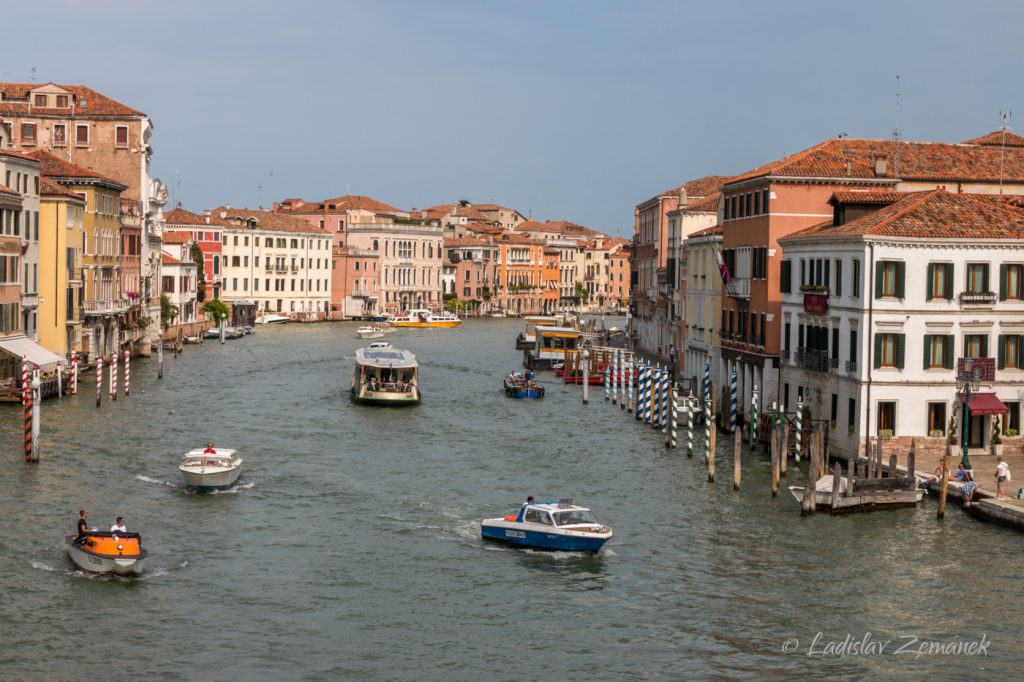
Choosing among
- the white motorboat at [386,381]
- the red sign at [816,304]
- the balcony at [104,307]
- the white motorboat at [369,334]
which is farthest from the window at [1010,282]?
the white motorboat at [369,334]

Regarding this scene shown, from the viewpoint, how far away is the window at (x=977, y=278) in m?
36.7

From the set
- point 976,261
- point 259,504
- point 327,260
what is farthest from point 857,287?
point 327,260

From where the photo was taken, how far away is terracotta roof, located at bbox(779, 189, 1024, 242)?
36.5 meters

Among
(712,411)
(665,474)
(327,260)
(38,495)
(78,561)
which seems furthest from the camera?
(327,260)

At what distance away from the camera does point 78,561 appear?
27250 mm

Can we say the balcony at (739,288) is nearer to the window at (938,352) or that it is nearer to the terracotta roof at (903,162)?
the terracotta roof at (903,162)

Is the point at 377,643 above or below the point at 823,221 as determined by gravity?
below

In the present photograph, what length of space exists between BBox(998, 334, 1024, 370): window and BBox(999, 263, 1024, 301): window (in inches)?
38.1

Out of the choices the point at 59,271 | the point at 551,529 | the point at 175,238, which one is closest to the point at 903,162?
the point at 551,529

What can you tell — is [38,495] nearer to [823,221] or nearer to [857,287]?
[857,287]

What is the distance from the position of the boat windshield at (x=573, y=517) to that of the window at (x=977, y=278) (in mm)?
12806

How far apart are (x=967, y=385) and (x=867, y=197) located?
328 inches

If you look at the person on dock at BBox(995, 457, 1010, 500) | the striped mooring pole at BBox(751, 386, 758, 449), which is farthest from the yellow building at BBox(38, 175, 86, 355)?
the person on dock at BBox(995, 457, 1010, 500)

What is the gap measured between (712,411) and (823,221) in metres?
7.09
